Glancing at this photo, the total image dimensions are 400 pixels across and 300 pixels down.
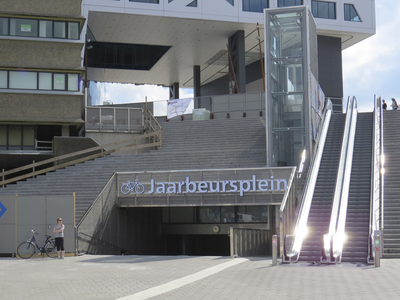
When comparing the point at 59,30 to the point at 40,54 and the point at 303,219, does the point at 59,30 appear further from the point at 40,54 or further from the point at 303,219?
the point at 303,219

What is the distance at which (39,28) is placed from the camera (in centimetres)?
3559

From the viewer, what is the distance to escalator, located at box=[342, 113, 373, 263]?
53.9 ft

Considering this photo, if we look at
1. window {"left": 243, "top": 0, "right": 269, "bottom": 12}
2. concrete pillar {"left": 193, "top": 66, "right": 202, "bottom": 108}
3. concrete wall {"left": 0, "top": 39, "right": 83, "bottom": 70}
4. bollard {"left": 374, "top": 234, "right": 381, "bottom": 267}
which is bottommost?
bollard {"left": 374, "top": 234, "right": 381, "bottom": 267}

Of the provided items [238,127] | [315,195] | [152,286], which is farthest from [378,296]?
[238,127]

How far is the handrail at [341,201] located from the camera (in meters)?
15.5

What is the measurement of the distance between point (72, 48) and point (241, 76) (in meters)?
15.1

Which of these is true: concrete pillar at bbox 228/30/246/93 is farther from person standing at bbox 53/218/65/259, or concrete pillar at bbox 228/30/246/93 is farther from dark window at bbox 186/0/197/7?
person standing at bbox 53/218/65/259

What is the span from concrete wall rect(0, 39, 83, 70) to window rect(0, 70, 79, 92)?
54 centimetres

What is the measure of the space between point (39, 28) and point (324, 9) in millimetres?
24192

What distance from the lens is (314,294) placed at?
34.2ft

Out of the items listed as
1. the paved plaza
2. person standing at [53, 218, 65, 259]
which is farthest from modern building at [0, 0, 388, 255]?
the paved plaza

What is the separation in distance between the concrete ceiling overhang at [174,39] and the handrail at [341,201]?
20.4 m

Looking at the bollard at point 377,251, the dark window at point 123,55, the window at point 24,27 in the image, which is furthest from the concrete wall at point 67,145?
the bollard at point 377,251

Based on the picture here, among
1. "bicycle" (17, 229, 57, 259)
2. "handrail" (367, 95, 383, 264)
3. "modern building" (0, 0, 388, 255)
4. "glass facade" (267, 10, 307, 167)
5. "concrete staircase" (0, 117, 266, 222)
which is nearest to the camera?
"handrail" (367, 95, 383, 264)
